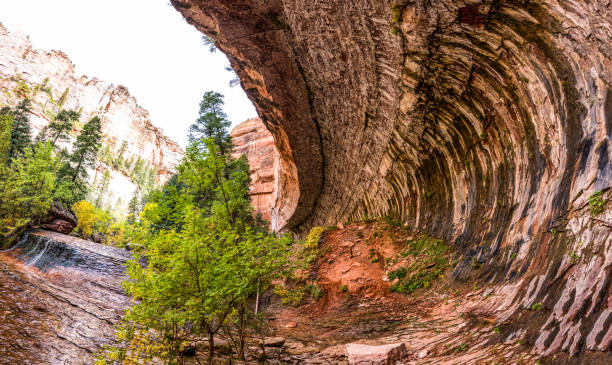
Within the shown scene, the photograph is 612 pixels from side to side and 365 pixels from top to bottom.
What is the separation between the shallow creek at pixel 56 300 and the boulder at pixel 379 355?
23.8 feet

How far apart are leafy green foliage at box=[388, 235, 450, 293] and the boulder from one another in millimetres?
4534

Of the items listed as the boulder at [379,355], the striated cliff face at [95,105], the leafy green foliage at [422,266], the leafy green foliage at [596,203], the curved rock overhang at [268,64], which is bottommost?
the boulder at [379,355]

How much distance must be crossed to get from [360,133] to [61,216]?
32.7 meters

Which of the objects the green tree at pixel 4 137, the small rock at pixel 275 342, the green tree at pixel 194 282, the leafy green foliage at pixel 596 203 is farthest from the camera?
the green tree at pixel 4 137

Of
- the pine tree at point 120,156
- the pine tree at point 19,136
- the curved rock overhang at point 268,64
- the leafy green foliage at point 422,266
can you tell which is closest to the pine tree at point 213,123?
the curved rock overhang at point 268,64

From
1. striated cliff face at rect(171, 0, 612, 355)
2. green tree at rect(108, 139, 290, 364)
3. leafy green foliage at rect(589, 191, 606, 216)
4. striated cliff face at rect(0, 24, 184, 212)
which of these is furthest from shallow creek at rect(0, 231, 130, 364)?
striated cliff face at rect(0, 24, 184, 212)

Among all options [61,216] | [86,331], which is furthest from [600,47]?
[61,216]

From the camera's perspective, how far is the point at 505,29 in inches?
262

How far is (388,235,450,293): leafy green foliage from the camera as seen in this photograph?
10.4m

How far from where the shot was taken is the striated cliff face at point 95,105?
263 feet

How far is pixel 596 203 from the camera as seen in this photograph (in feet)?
15.7

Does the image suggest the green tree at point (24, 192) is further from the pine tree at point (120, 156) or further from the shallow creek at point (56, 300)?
the pine tree at point (120, 156)

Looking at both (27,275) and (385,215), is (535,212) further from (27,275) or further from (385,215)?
(27,275)

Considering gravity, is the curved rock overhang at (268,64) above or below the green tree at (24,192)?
above
